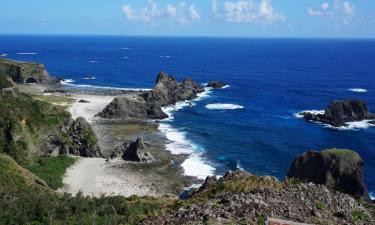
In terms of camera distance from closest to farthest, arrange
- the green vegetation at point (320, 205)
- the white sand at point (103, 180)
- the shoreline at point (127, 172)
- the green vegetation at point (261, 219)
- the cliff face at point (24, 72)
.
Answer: the green vegetation at point (261, 219)
the green vegetation at point (320, 205)
the white sand at point (103, 180)
the shoreline at point (127, 172)
the cliff face at point (24, 72)

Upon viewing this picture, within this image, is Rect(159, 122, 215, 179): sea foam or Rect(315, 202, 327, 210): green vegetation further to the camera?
Rect(159, 122, 215, 179): sea foam

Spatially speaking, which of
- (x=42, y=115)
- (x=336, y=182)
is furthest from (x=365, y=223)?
(x=42, y=115)

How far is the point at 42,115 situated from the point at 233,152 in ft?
103

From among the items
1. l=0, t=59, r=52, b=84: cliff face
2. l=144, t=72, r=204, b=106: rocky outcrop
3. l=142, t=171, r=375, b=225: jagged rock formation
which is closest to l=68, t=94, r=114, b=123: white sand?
l=144, t=72, r=204, b=106: rocky outcrop

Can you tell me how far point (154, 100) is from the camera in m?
122

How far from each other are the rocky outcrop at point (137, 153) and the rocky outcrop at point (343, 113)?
147 ft

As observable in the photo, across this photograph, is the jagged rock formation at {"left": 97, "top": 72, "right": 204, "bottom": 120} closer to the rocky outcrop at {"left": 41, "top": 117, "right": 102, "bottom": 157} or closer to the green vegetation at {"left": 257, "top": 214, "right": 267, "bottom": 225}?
the rocky outcrop at {"left": 41, "top": 117, "right": 102, "bottom": 157}

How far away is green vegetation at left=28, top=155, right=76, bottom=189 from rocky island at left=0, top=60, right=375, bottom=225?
0.13m

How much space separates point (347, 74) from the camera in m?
192

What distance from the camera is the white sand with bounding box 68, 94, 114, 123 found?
107 metres

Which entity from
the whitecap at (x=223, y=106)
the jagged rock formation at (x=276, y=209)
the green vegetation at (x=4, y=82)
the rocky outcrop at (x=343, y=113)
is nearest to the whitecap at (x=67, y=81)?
the green vegetation at (x=4, y=82)

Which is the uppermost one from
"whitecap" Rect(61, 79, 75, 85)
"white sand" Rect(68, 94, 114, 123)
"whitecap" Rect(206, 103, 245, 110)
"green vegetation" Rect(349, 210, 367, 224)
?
"green vegetation" Rect(349, 210, 367, 224)

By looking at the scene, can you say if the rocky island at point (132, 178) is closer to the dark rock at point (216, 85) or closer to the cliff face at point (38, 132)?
the cliff face at point (38, 132)

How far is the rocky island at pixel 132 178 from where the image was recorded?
26.5 metres
